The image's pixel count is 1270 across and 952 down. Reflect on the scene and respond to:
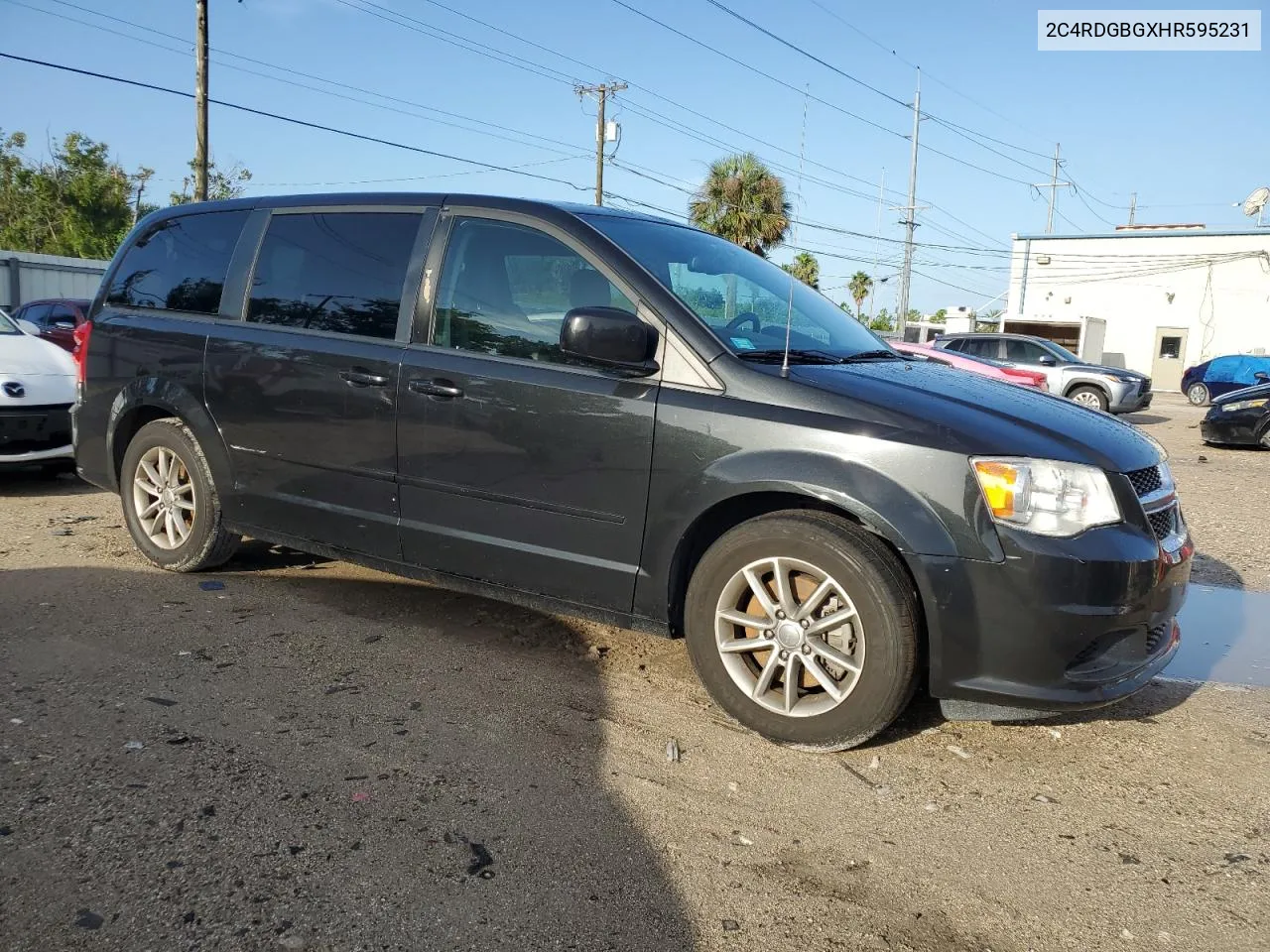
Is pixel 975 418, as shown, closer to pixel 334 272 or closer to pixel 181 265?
pixel 334 272

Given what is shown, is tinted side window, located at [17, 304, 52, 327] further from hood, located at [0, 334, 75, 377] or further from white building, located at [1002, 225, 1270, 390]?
white building, located at [1002, 225, 1270, 390]

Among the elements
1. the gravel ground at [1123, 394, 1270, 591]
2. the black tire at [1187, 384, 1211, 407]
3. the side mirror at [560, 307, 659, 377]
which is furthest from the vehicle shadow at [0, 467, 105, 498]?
the black tire at [1187, 384, 1211, 407]

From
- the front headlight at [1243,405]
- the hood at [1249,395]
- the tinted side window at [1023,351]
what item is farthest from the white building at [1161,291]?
the front headlight at [1243,405]

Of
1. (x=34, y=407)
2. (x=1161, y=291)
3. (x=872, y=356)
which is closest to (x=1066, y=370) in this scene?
(x=872, y=356)

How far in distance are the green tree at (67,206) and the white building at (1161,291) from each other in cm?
3981

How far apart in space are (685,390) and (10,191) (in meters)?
52.4

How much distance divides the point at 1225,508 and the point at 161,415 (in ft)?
28.0

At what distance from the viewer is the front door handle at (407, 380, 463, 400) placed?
396 cm

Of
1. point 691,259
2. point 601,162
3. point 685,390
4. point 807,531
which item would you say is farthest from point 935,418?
point 601,162

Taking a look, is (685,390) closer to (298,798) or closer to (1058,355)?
(298,798)

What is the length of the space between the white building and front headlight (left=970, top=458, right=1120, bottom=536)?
37.1 metres

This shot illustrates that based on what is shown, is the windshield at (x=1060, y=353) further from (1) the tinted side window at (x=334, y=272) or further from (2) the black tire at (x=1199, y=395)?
(1) the tinted side window at (x=334, y=272)

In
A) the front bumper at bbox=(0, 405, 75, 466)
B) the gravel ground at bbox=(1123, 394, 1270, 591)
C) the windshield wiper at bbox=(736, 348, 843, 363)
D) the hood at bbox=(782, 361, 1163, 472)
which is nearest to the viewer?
the hood at bbox=(782, 361, 1163, 472)

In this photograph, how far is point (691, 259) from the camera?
4.12 metres
